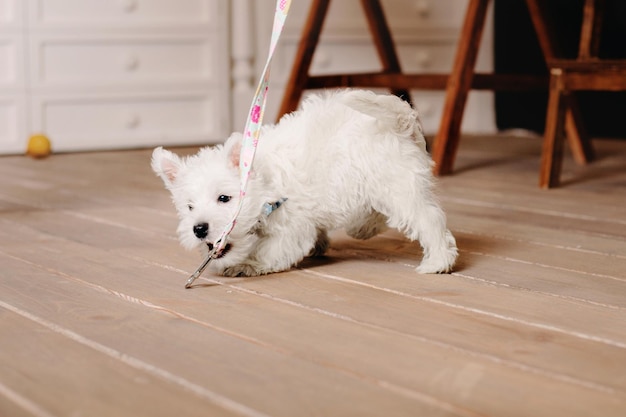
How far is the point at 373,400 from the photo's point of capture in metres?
0.87

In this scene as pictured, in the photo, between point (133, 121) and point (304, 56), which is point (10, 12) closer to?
point (133, 121)

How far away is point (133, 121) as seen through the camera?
3.54 metres

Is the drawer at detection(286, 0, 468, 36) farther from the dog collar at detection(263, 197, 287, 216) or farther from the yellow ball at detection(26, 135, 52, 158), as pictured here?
the dog collar at detection(263, 197, 287, 216)

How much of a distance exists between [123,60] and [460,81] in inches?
58.3

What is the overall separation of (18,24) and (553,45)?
75.1 inches

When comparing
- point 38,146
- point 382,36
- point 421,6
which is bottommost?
point 38,146

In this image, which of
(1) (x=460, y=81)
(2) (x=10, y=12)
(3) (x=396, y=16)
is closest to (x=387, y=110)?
(1) (x=460, y=81)

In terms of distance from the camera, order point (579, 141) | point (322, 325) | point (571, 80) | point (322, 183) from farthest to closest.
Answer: point (579, 141), point (571, 80), point (322, 183), point (322, 325)

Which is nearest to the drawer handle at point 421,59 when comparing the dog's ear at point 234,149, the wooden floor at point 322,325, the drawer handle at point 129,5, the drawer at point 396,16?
the drawer at point 396,16

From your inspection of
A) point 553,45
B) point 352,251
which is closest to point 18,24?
point 553,45

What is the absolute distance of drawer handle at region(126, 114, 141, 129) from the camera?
11.6 feet


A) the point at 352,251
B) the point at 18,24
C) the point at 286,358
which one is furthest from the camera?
the point at 18,24

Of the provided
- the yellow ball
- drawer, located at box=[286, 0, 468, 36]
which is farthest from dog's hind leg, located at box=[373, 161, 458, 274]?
drawer, located at box=[286, 0, 468, 36]

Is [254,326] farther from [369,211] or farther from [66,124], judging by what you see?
[66,124]
